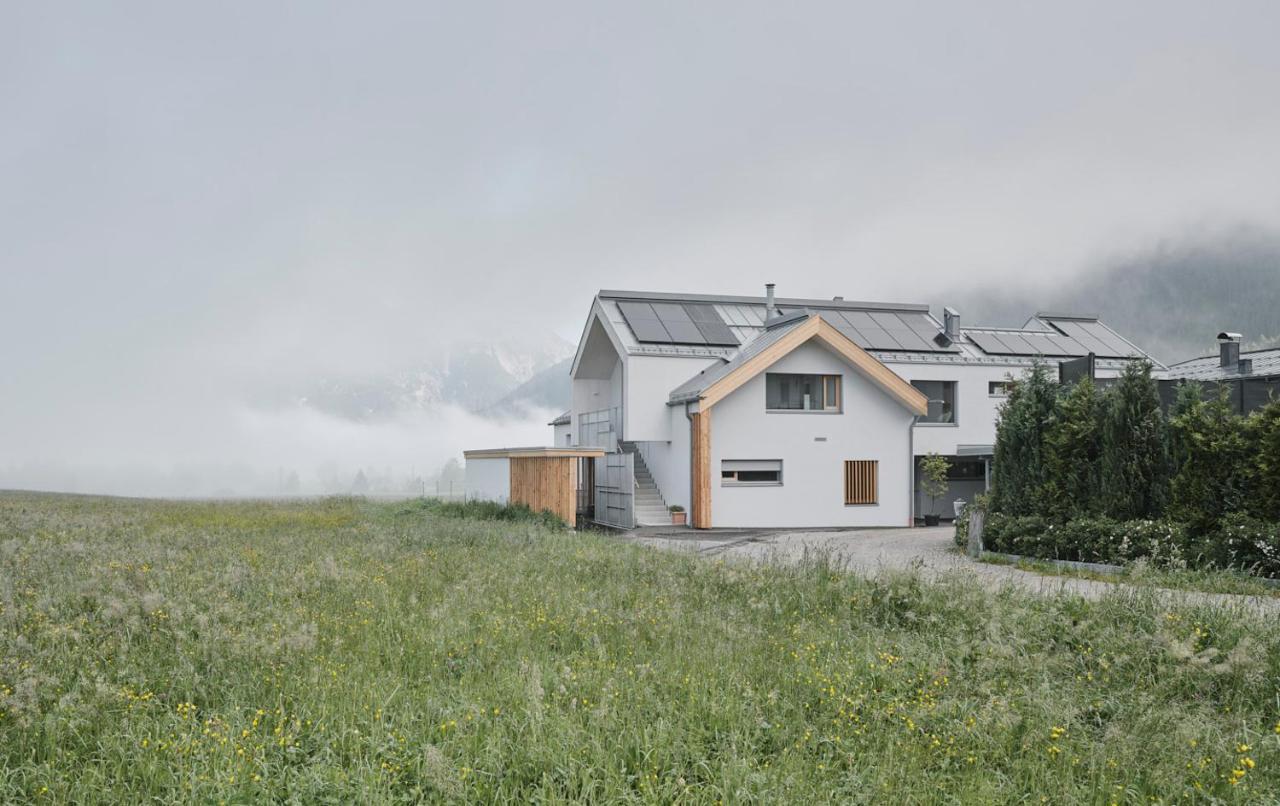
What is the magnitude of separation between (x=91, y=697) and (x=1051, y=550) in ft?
48.2

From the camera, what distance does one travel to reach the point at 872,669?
22.8 feet

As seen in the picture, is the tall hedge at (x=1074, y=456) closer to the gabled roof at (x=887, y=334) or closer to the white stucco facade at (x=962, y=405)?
the gabled roof at (x=887, y=334)

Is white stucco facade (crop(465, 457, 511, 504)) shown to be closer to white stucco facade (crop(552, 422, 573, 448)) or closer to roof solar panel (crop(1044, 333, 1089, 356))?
white stucco facade (crop(552, 422, 573, 448))

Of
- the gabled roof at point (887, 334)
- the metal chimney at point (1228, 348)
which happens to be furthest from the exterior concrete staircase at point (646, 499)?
the metal chimney at point (1228, 348)

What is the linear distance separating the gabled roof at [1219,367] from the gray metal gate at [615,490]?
54.9ft

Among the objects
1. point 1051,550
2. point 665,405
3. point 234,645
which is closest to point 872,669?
point 234,645

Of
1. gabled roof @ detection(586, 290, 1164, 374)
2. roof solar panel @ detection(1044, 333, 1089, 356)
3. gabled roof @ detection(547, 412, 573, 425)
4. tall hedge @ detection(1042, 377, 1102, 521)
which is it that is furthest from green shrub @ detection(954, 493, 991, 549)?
gabled roof @ detection(547, 412, 573, 425)

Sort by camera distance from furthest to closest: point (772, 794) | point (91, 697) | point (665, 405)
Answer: point (665, 405) → point (91, 697) → point (772, 794)

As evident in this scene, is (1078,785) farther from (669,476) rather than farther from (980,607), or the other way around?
(669,476)

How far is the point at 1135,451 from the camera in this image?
51.5ft

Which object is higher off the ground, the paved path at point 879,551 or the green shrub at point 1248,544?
the green shrub at point 1248,544

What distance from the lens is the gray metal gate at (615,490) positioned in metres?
25.2

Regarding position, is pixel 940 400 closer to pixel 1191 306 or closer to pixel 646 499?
pixel 646 499

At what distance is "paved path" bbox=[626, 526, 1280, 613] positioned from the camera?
35.4 ft
